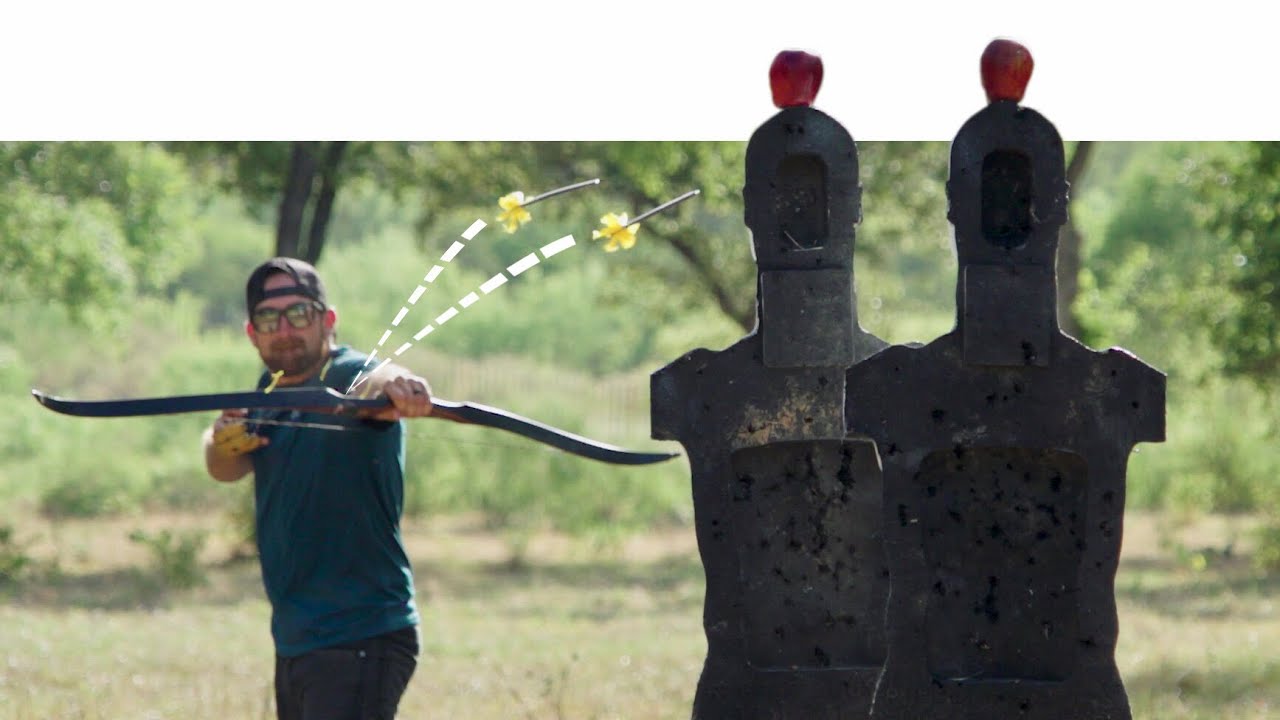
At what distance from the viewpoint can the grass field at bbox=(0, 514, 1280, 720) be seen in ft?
35.3

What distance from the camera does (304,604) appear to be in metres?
6.06

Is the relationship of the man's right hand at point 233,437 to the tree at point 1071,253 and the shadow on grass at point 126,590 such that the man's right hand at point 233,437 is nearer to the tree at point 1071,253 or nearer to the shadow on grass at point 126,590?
the shadow on grass at point 126,590

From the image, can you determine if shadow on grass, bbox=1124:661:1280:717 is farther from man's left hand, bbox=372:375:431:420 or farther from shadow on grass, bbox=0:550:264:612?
shadow on grass, bbox=0:550:264:612

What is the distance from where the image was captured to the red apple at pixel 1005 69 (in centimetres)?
568

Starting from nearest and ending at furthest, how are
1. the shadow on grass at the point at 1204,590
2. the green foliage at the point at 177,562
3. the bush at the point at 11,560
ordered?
the shadow on grass at the point at 1204,590, the green foliage at the point at 177,562, the bush at the point at 11,560

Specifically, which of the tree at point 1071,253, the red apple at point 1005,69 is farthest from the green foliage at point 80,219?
the red apple at point 1005,69

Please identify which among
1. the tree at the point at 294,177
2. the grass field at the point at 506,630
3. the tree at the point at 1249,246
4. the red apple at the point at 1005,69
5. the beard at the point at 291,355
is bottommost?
the grass field at the point at 506,630

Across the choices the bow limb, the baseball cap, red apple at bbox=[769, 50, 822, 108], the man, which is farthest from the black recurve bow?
red apple at bbox=[769, 50, 822, 108]

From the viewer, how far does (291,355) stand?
6.29 meters

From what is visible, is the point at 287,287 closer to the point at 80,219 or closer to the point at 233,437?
the point at 233,437

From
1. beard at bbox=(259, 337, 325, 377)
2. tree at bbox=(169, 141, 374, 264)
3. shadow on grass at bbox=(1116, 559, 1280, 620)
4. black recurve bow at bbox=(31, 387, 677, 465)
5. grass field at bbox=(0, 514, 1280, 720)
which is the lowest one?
grass field at bbox=(0, 514, 1280, 720)

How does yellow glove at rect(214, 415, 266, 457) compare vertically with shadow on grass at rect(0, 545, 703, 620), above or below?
above

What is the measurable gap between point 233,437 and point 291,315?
0.44 meters

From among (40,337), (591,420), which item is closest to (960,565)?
(591,420)
